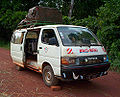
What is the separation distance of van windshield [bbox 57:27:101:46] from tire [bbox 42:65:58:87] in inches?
41.4

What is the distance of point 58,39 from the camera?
468 centimetres

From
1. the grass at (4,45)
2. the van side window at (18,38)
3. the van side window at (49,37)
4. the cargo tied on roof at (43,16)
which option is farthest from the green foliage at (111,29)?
the grass at (4,45)

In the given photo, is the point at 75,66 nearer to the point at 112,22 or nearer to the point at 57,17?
the point at 57,17

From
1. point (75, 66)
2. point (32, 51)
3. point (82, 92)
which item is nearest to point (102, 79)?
point (82, 92)

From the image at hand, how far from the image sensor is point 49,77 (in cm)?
503

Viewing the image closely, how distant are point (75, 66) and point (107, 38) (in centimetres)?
547

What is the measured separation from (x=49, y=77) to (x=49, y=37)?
1.37m

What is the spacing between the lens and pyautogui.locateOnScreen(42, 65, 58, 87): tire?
4.78m

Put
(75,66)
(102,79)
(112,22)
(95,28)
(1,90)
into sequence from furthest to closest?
(95,28) → (112,22) → (102,79) → (1,90) → (75,66)

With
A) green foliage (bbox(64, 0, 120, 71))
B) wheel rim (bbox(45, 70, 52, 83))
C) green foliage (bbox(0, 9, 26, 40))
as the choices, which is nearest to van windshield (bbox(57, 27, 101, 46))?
wheel rim (bbox(45, 70, 52, 83))

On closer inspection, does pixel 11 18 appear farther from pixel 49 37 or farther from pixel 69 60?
pixel 69 60

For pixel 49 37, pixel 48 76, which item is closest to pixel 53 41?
pixel 49 37

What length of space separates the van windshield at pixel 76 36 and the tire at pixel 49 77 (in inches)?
41.4

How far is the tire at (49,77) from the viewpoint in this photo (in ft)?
15.7
